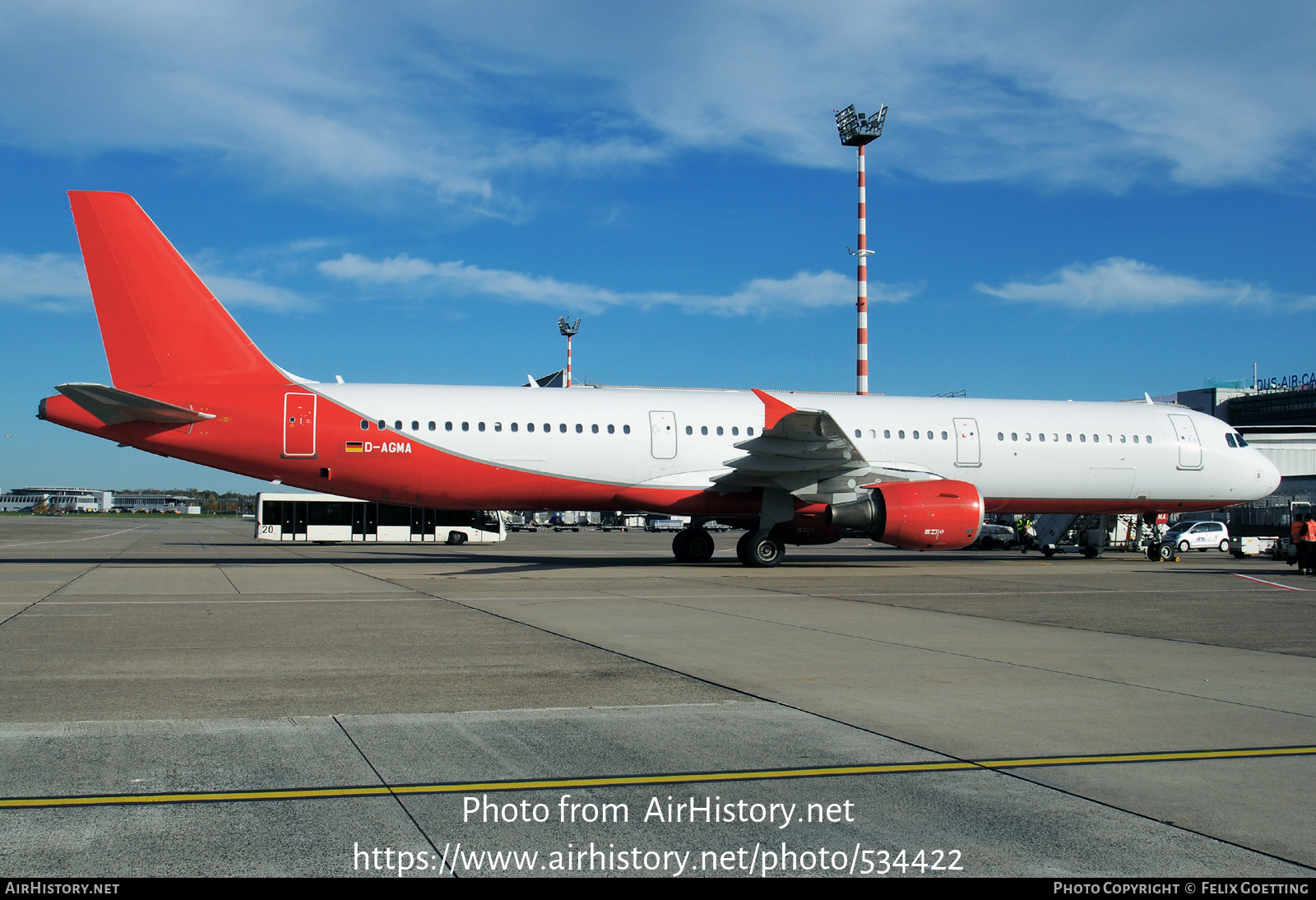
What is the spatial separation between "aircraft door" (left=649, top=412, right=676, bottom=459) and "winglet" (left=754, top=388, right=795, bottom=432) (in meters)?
2.12

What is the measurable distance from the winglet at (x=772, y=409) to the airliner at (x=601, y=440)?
0.23ft

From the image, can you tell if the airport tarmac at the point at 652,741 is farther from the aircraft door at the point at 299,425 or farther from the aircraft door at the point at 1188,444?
the aircraft door at the point at 1188,444

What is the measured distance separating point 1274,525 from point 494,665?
47899 millimetres

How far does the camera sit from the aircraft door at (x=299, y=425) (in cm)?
1950

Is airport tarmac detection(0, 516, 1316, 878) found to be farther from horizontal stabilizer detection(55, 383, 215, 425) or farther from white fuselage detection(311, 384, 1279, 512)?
white fuselage detection(311, 384, 1279, 512)

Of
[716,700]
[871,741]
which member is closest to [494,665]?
[716,700]

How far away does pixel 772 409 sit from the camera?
21016 millimetres

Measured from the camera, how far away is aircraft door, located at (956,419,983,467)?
913 inches

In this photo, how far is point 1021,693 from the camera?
694 centimetres

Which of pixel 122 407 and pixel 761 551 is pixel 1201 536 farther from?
pixel 122 407

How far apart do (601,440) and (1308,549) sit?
15.5 m

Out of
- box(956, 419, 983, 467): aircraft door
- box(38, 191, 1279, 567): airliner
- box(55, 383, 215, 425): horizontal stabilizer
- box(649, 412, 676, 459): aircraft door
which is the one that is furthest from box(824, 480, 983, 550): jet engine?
box(55, 383, 215, 425): horizontal stabilizer

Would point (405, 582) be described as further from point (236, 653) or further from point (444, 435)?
point (236, 653)

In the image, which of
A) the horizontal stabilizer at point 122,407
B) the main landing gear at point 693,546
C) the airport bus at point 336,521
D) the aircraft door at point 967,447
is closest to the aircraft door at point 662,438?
the main landing gear at point 693,546
